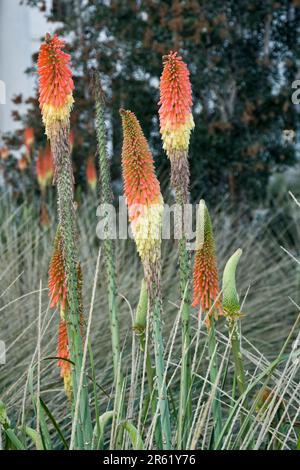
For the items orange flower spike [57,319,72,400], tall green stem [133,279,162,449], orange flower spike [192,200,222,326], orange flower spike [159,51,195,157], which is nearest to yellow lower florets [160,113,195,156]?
orange flower spike [159,51,195,157]

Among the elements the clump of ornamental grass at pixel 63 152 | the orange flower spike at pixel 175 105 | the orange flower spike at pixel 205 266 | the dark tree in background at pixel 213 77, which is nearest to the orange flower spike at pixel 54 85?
the clump of ornamental grass at pixel 63 152

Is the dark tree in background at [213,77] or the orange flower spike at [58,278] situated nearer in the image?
the orange flower spike at [58,278]

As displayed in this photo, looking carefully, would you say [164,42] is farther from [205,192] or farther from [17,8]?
[17,8]

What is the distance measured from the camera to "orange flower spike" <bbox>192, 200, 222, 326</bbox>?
1497mm

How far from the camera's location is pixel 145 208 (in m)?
1.35

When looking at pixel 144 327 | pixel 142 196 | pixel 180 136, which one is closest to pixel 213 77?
pixel 144 327

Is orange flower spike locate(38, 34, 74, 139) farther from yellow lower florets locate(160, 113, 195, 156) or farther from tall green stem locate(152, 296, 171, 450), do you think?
tall green stem locate(152, 296, 171, 450)

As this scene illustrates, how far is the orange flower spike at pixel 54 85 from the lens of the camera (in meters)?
1.35

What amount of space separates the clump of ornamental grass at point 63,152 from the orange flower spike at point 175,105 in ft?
0.49

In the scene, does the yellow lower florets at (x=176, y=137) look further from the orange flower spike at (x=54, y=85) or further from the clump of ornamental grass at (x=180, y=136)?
the orange flower spike at (x=54, y=85)

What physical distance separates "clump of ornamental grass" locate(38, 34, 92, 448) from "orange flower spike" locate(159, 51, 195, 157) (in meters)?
0.15

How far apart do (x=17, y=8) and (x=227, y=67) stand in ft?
9.24

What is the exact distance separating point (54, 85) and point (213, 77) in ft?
13.3

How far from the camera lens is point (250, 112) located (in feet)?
17.3
